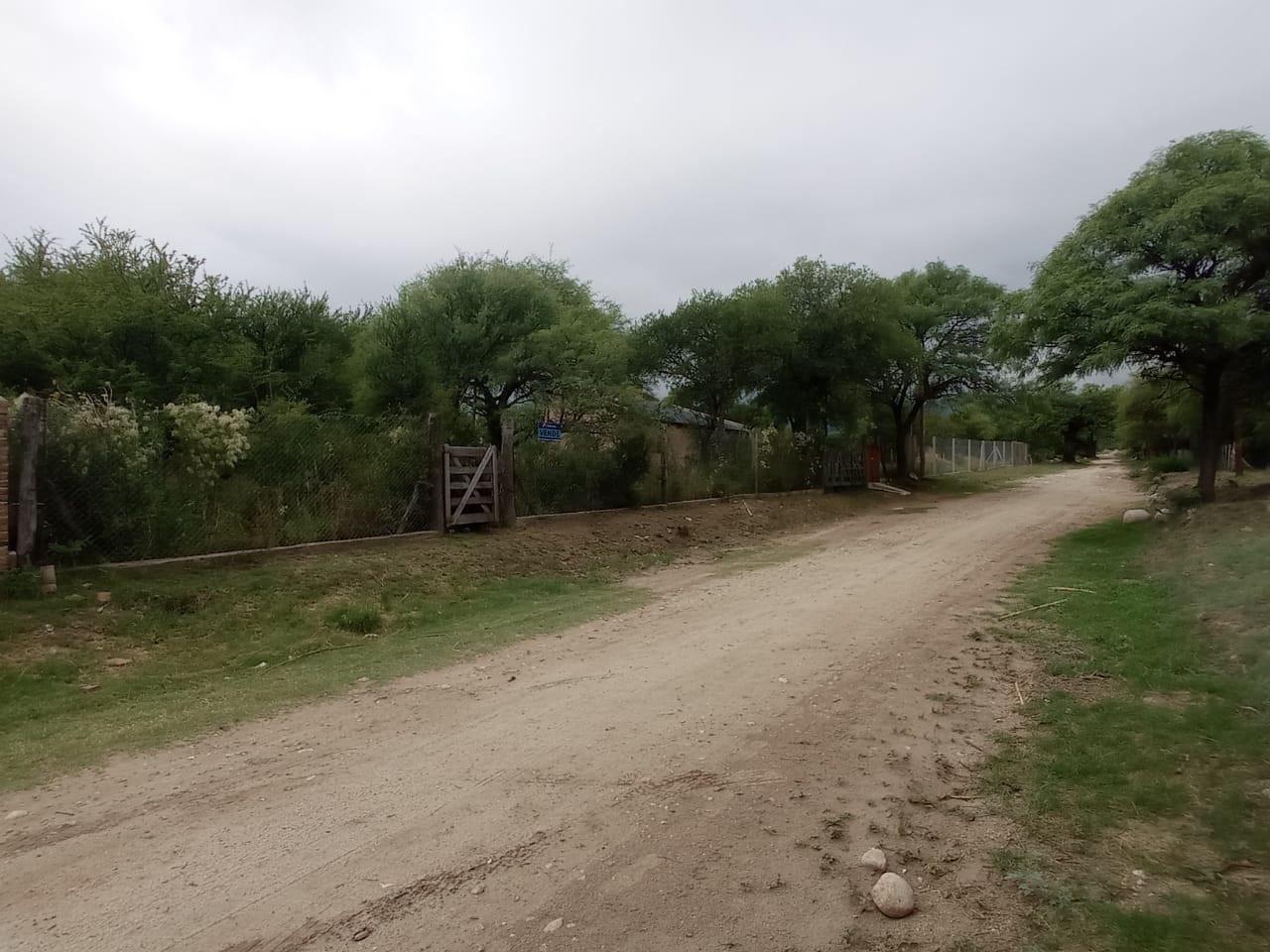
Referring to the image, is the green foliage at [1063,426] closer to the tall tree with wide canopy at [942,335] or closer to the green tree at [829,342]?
the tall tree with wide canopy at [942,335]

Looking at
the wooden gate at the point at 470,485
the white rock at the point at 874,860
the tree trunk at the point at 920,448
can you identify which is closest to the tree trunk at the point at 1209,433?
the wooden gate at the point at 470,485

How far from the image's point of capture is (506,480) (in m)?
14.0

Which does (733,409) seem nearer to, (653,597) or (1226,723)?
(653,597)

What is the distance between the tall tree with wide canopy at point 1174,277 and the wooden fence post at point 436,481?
11213mm

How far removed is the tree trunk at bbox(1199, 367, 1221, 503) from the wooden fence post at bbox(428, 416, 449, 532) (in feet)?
47.5

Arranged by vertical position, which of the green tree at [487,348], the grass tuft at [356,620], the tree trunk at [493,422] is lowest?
the grass tuft at [356,620]

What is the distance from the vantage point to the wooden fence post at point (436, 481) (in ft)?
41.9

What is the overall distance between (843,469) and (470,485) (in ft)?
56.4

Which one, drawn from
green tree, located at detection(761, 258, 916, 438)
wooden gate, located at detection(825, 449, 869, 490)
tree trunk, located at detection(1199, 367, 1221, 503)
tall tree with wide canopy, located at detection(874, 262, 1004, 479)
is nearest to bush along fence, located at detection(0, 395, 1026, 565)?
green tree, located at detection(761, 258, 916, 438)

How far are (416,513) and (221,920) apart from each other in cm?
990

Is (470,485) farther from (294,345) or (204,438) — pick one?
(294,345)

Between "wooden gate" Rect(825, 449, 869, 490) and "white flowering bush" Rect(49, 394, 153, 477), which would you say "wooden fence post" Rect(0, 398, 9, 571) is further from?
"wooden gate" Rect(825, 449, 869, 490)

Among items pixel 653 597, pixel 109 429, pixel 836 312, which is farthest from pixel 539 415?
pixel 836 312

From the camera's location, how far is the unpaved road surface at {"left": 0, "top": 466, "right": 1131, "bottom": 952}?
9.60 feet
